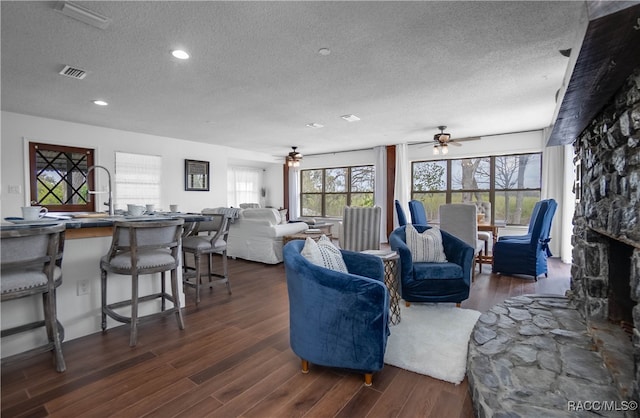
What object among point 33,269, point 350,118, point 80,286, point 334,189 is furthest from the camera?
point 334,189

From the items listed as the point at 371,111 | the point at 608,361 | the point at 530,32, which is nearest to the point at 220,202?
the point at 371,111

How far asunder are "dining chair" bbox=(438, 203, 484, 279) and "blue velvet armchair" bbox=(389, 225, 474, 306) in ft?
4.14

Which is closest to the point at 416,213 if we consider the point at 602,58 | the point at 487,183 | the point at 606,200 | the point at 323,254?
the point at 487,183

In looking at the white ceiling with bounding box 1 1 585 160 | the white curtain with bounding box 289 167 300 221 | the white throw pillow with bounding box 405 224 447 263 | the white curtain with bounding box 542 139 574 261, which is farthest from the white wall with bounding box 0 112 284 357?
the white curtain with bounding box 542 139 574 261

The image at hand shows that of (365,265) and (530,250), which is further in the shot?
(530,250)

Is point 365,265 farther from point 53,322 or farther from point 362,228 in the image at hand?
point 362,228

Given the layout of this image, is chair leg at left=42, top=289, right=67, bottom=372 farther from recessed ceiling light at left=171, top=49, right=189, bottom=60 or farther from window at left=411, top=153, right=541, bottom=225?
window at left=411, top=153, right=541, bottom=225

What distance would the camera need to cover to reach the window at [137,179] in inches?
239

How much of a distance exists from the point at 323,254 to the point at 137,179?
5615 mm

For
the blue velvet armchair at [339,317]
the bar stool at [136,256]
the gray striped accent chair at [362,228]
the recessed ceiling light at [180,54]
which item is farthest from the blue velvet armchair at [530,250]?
the recessed ceiling light at [180,54]

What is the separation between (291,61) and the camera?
299 centimetres

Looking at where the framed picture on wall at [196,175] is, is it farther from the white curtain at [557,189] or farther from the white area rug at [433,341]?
the white curtain at [557,189]

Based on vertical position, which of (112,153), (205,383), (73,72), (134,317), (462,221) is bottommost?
(205,383)

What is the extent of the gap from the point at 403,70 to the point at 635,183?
2.23 metres
